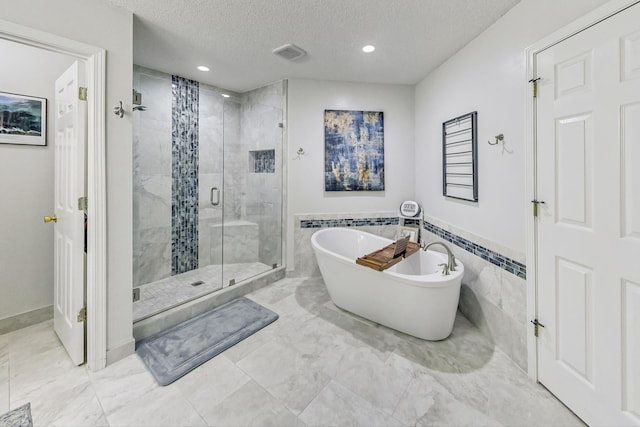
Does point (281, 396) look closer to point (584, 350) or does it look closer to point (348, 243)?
Result: point (584, 350)

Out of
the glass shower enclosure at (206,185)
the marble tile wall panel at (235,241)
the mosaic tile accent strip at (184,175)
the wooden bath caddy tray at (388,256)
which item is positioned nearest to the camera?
the wooden bath caddy tray at (388,256)

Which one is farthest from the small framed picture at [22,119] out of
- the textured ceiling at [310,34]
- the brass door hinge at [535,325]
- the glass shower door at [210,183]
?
the brass door hinge at [535,325]

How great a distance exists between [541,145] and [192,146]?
11.4 feet

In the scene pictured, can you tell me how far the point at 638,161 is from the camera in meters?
1.19

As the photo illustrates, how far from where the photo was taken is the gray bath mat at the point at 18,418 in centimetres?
137

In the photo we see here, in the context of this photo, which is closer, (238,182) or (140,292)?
(140,292)

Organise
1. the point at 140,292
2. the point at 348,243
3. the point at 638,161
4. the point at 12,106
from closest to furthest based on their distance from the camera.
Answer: the point at 638,161 → the point at 12,106 → the point at 140,292 → the point at 348,243

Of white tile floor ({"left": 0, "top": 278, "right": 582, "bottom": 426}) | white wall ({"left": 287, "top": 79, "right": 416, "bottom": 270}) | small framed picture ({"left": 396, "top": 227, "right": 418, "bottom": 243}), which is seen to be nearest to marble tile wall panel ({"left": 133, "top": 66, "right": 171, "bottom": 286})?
white tile floor ({"left": 0, "top": 278, "right": 582, "bottom": 426})

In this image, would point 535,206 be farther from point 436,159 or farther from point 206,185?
point 206,185

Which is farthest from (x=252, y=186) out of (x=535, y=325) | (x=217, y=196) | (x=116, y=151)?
(x=535, y=325)

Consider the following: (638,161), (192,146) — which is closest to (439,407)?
(638,161)

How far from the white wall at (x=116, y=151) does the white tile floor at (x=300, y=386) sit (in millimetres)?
313

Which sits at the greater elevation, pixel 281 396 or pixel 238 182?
pixel 238 182

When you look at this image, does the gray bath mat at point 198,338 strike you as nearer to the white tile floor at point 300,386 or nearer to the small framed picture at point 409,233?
the white tile floor at point 300,386
